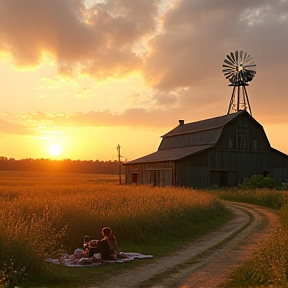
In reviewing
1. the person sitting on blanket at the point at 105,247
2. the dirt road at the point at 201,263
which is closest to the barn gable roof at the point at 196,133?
the dirt road at the point at 201,263

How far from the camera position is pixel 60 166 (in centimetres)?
16762

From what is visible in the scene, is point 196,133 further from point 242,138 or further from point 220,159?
point 220,159

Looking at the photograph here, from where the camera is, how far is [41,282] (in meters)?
9.91

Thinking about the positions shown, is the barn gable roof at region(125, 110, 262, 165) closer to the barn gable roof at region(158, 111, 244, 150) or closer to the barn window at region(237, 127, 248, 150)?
the barn gable roof at region(158, 111, 244, 150)

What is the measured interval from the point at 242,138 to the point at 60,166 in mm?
126213

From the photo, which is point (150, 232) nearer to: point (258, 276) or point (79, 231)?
point (79, 231)

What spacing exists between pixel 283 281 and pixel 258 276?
1.07m

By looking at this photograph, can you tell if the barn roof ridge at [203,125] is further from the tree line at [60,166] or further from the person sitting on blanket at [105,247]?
the tree line at [60,166]

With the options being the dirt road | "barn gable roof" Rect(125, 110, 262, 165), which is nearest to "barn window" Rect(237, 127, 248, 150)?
"barn gable roof" Rect(125, 110, 262, 165)

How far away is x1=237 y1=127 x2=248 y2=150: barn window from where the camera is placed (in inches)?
1919

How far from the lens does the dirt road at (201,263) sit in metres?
10.1

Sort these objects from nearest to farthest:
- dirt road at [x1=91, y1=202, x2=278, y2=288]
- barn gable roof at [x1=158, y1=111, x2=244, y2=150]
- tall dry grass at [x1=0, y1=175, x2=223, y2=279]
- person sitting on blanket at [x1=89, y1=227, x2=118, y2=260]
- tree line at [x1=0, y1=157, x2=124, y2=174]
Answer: dirt road at [x1=91, y1=202, x2=278, y2=288] < tall dry grass at [x1=0, y1=175, x2=223, y2=279] < person sitting on blanket at [x1=89, y1=227, x2=118, y2=260] < barn gable roof at [x1=158, y1=111, x2=244, y2=150] < tree line at [x1=0, y1=157, x2=124, y2=174]

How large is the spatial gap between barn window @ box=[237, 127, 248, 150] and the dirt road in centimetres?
2946

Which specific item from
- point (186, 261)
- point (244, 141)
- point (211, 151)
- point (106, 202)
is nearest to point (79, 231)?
point (186, 261)
